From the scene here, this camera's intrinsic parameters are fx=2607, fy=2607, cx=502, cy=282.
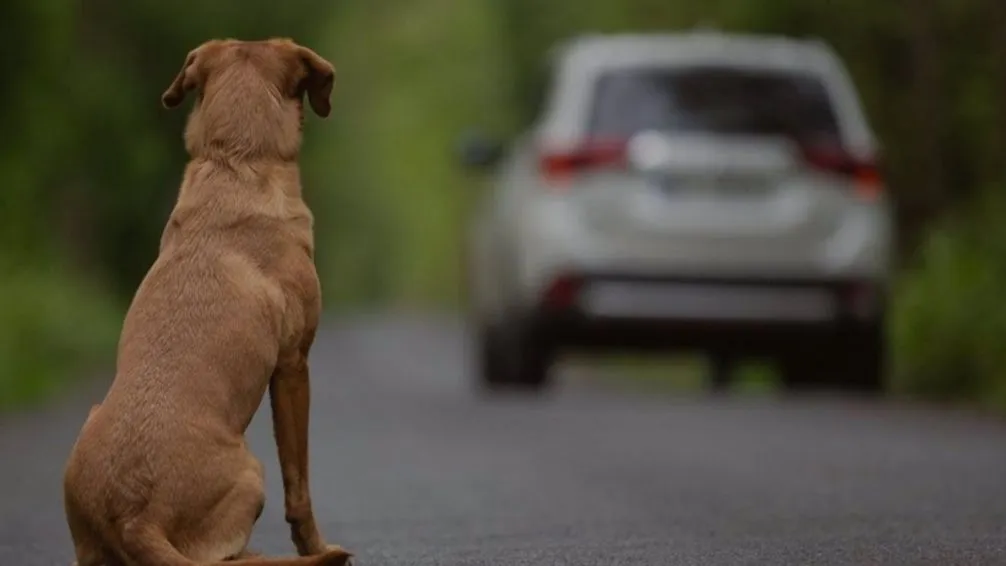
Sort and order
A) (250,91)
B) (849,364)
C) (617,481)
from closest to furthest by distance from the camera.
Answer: (250,91) < (617,481) < (849,364)

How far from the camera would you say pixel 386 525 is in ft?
27.6

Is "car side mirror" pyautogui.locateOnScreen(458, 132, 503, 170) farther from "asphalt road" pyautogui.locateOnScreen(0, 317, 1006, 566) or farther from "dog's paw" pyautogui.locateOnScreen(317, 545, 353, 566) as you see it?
"dog's paw" pyautogui.locateOnScreen(317, 545, 353, 566)

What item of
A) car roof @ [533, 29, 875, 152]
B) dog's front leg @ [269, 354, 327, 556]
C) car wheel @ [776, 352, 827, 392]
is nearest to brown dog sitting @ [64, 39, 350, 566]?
dog's front leg @ [269, 354, 327, 556]

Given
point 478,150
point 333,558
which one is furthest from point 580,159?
point 333,558

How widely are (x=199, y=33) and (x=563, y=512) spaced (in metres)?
21.0

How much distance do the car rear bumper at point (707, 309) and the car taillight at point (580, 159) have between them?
0.57 metres

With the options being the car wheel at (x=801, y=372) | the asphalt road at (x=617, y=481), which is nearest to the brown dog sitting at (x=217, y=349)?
the asphalt road at (x=617, y=481)

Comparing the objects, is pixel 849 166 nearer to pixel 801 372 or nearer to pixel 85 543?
pixel 801 372

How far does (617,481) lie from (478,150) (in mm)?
6279

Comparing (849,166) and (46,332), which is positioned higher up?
(849,166)

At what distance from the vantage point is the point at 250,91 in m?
6.90

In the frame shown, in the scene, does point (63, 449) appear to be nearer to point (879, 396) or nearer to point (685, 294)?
point (685, 294)

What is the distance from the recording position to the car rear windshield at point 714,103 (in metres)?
14.3

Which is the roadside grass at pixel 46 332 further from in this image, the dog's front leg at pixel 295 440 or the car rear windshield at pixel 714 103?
the dog's front leg at pixel 295 440
